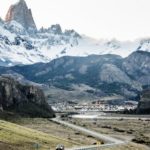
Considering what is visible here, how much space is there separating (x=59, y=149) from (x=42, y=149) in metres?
10.3

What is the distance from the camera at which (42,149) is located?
110 metres

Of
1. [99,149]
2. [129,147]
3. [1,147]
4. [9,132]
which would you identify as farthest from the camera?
[129,147]

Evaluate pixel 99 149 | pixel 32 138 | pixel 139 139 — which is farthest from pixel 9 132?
pixel 139 139

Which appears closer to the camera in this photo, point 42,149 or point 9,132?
point 42,149

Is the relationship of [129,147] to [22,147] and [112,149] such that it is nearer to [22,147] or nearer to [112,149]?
[112,149]

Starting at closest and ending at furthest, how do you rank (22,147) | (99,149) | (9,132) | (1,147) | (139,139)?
(1,147) < (22,147) < (99,149) < (9,132) < (139,139)

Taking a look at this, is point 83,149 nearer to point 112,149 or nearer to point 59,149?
point 59,149

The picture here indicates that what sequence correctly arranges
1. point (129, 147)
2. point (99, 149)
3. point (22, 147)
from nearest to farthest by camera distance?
point (22, 147) → point (99, 149) → point (129, 147)

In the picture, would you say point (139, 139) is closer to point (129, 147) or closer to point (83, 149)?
point (129, 147)

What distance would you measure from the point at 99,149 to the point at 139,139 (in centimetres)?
5869

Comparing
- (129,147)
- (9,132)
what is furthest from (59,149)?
(129,147)

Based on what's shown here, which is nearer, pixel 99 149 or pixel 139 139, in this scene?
pixel 99 149

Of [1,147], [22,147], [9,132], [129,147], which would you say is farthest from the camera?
[129,147]

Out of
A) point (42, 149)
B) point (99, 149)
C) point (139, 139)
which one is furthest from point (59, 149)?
point (139, 139)
